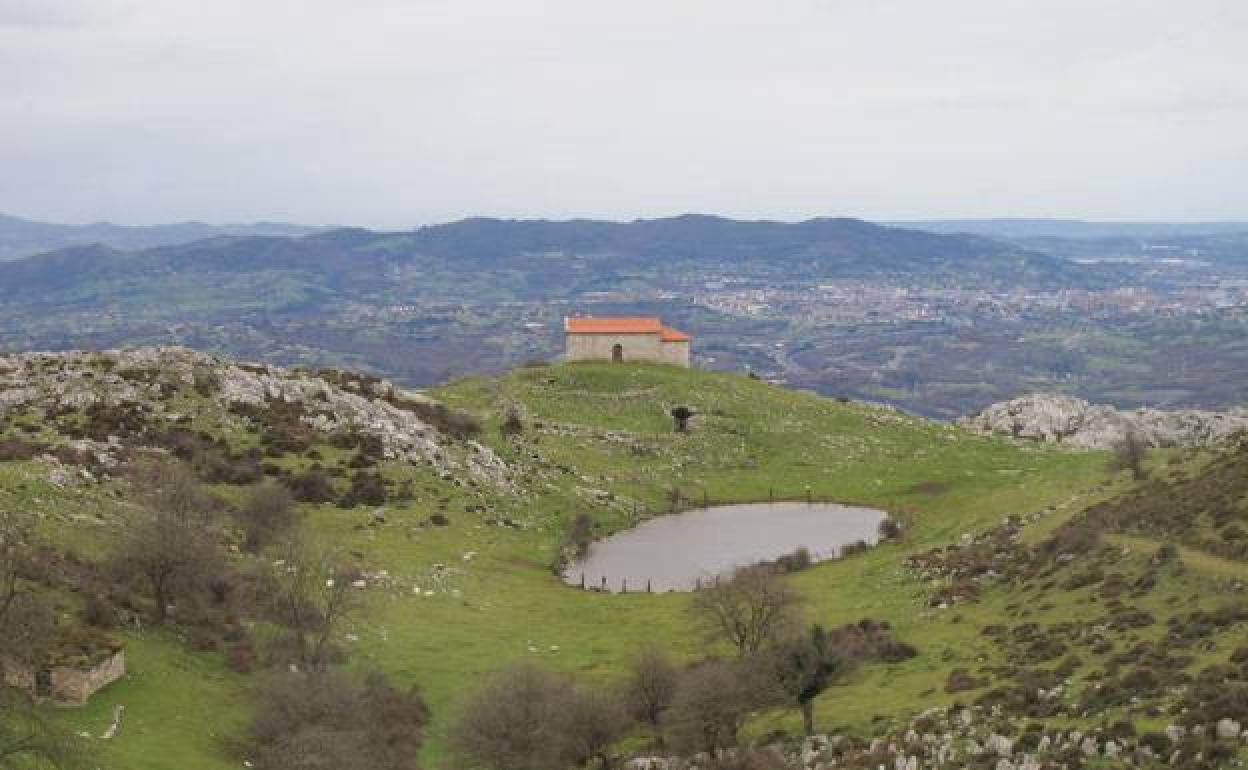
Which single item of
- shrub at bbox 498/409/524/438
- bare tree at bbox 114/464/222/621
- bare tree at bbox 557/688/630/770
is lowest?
bare tree at bbox 557/688/630/770

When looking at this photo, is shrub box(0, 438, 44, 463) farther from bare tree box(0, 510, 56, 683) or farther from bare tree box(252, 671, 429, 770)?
bare tree box(252, 671, 429, 770)

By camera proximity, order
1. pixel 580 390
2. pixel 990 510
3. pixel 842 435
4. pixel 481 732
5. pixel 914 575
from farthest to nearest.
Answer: pixel 580 390
pixel 842 435
pixel 990 510
pixel 914 575
pixel 481 732

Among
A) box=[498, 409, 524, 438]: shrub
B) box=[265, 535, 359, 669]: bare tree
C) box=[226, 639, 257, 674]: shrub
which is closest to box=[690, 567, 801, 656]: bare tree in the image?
box=[265, 535, 359, 669]: bare tree

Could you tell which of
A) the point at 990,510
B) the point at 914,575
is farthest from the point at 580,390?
the point at 914,575

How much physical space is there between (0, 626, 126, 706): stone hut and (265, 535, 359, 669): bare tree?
7.06 metres

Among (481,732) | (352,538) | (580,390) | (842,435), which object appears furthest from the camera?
(580,390)

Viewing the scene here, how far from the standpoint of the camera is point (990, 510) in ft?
228

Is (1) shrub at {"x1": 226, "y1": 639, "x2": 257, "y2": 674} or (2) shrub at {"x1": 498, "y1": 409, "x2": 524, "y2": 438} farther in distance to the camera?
(2) shrub at {"x1": 498, "y1": 409, "x2": 524, "y2": 438}

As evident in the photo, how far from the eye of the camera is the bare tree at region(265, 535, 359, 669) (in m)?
41.8

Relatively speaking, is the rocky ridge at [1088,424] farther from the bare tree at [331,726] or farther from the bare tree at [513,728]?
the bare tree at [331,726]

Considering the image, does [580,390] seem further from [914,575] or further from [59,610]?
[59,610]

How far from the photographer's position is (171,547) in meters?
41.6

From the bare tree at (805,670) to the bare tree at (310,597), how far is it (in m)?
16.9

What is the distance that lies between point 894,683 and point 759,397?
225 feet
